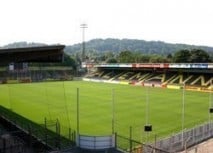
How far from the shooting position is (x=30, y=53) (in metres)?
20.5

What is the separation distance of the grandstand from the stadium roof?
1580 inches

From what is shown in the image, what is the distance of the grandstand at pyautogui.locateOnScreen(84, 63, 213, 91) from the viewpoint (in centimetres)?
6294

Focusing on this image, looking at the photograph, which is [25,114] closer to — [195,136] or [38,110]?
[38,110]

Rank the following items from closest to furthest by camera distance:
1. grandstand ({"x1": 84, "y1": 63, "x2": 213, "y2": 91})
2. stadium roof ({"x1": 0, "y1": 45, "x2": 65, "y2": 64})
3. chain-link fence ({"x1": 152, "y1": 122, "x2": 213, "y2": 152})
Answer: stadium roof ({"x1": 0, "y1": 45, "x2": 65, "y2": 64}), chain-link fence ({"x1": 152, "y1": 122, "x2": 213, "y2": 152}), grandstand ({"x1": 84, "y1": 63, "x2": 213, "y2": 91})

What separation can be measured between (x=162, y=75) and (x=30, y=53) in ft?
182

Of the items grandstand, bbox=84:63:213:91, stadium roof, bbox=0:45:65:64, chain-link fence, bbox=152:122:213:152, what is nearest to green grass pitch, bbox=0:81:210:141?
chain-link fence, bbox=152:122:213:152

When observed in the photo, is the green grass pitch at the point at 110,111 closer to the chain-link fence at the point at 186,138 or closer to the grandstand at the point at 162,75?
the chain-link fence at the point at 186,138

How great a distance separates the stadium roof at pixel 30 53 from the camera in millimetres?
19019

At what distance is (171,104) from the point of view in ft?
138

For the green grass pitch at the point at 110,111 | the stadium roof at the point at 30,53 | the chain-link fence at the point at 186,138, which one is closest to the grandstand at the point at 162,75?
the green grass pitch at the point at 110,111

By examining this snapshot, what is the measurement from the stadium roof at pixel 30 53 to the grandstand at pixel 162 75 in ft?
132

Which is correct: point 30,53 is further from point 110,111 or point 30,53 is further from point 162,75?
point 162,75

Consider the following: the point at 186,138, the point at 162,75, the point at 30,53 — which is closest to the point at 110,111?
the point at 186,138

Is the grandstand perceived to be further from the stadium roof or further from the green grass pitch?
the stadium roof
